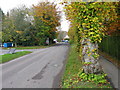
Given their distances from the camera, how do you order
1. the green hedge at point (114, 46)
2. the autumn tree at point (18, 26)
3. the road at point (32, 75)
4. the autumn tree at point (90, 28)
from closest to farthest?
the autumn tree at point (90, 28) < the road at point (32, 75) < the green hedge at point (114, 46) < the autumn tree at point (18, 26)

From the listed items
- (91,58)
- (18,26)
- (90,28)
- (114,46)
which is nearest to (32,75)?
(91,58)

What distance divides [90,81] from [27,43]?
1407 inches

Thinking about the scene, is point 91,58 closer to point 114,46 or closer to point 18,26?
point 114,46

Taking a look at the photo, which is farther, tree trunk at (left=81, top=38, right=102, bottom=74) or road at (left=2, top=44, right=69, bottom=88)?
road at (left=2, top=44, right=69, bottom=88)

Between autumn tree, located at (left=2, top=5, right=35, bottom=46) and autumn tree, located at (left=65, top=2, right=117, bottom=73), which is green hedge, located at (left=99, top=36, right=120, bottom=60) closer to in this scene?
autumn tree, located at (left=65, top=2, right=117, bottom=73)

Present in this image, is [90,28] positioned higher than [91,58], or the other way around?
[90,28]

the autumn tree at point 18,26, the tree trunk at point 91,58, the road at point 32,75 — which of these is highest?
the autumn tree at point 18,26

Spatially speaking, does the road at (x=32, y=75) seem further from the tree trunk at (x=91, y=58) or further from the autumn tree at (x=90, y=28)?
the autumn tree at (x=90, y=28)

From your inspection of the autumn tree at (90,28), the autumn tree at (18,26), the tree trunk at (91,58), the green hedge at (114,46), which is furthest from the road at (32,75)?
the autumn tree at (18,26)

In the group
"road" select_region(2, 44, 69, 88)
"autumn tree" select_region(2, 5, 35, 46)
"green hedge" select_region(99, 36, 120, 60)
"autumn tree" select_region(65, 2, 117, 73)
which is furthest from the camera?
"autumn tree" select_region(2, 5, 35, 46)

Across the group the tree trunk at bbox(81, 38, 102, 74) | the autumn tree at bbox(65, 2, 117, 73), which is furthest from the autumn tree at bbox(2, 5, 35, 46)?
the tree trunk at bbox(81, 38, 102, 74)

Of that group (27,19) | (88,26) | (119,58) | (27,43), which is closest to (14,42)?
(27,43)

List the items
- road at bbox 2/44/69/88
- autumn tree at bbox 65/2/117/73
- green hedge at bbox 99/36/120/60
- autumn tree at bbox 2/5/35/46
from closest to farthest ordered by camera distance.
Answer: autumn tree at bbox 65/2/117/73, road at bbox 2/44/69/88, green hedge at bbox 99/36/120/60, autumn tree at bbox 2/5/35/46

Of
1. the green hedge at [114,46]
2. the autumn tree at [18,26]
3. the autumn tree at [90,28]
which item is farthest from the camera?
the autumn tree at [18,26]
